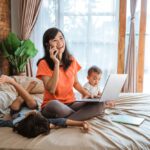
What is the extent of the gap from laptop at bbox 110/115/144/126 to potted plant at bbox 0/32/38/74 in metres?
2.04

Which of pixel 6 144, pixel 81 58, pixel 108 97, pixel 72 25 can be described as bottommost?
pixel 6 144

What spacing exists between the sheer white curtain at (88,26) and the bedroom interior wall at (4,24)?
0.49m

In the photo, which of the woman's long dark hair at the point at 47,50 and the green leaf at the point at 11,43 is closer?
the woman's long dark hair at the point at 47,50

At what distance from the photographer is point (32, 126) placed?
156 centimetres

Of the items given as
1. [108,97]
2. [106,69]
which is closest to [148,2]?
[106,69]

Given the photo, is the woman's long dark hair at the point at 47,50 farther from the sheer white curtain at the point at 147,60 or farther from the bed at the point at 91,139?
the sheer white curtain at the point at 147,60

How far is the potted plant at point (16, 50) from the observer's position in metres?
3.55

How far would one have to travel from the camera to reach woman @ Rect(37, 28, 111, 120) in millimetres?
1893

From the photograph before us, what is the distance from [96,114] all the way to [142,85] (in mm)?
2074

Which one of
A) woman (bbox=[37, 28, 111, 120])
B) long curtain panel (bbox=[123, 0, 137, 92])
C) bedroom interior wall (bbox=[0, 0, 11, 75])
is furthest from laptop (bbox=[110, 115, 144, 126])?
bedroom interior wall (bbox=[0, 0, 11, 75])

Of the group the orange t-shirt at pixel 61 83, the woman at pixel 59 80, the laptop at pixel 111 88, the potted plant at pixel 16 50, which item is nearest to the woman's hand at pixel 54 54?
the woman at pixel 59 80

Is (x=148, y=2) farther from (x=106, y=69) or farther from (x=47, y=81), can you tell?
(x=47, y=81)

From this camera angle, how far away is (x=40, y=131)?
1561mm

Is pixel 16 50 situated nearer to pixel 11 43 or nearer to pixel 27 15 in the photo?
pixel 11 43
